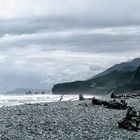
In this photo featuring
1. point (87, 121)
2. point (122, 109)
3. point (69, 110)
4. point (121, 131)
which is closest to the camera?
point (121, 131)

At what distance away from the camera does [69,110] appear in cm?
3738

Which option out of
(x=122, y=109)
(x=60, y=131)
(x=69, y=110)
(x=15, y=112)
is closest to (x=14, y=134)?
(x=60, y=131)

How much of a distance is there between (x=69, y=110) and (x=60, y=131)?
10.4 meters

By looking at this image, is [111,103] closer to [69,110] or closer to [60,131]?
[69,110]

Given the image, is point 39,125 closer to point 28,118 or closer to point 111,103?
point 28,118

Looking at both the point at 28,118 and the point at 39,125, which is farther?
the point at 28,118

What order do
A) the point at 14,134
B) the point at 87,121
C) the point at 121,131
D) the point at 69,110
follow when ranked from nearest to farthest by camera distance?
1. the point at 14,134
2. the point at 121,131
3. the point at 87,121
4. the point at 69,110

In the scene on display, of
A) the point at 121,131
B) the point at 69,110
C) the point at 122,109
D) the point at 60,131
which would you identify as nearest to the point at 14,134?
the point at 60,131

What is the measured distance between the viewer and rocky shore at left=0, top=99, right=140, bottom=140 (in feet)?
84.7

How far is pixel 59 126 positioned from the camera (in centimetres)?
2841

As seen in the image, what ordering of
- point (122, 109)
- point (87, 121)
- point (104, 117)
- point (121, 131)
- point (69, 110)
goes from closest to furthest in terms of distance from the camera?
point (121, 131) < point (87, 121) < point (104, 117) < point (69, 110) < point (122, 109)

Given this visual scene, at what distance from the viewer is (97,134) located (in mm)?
26594

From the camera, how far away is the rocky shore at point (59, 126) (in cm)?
2582

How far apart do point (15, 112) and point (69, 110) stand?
16.2 ft
